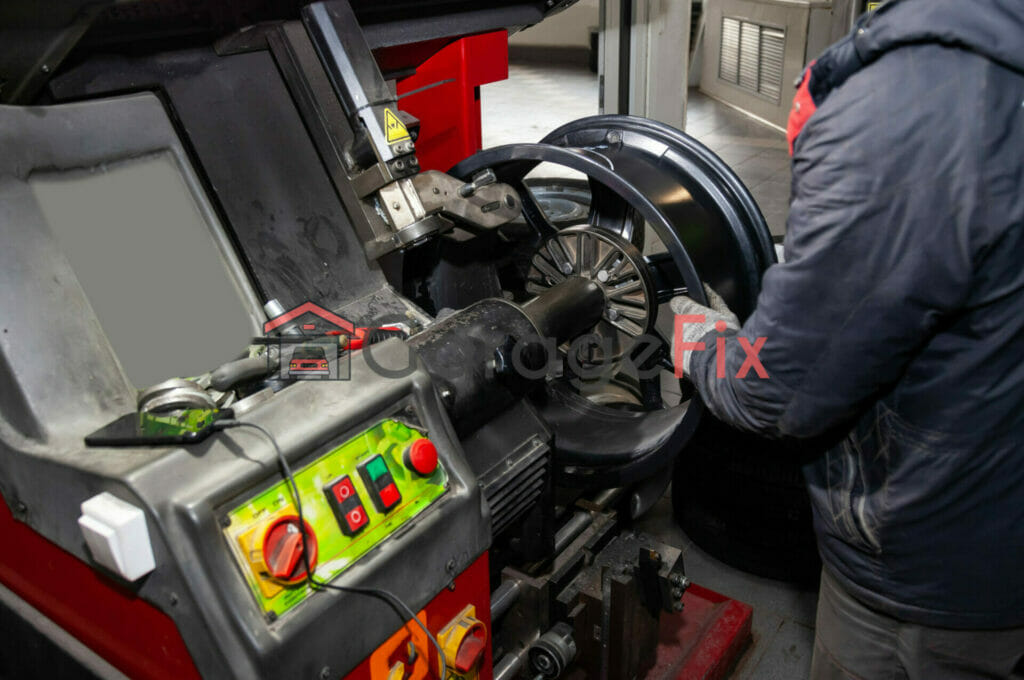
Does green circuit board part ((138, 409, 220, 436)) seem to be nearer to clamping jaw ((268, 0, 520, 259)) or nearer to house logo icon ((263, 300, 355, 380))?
house logo icon ((263, 300, 355, 380))

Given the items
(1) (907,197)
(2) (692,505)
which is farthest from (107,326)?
(2) (692,505)

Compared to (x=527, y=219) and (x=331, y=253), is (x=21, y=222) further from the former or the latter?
(x=527, y=219)

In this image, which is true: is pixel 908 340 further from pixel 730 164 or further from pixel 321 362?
pixel 730 164

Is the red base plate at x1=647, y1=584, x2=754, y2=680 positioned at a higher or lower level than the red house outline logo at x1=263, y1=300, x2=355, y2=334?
lower

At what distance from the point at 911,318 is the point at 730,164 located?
12.8 ft

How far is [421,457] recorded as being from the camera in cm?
96

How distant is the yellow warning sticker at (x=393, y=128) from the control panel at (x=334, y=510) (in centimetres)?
53

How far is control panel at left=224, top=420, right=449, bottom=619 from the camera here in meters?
0.83

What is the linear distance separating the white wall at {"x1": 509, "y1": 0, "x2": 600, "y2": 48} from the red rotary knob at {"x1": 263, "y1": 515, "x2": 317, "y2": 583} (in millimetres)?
7241

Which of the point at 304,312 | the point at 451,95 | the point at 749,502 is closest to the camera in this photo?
the point at 304,312

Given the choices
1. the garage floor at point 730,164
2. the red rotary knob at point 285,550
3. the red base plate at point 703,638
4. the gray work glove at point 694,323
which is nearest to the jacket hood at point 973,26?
the gray work glove at point 694,323

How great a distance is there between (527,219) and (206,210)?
0.64m

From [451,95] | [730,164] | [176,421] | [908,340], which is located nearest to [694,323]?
[908,340]

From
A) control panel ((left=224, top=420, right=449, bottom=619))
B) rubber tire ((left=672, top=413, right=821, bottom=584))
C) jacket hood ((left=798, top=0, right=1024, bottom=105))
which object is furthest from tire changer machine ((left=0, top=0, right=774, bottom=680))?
jacket hood ((left=798, top=0, right=1024, bottom=105))
